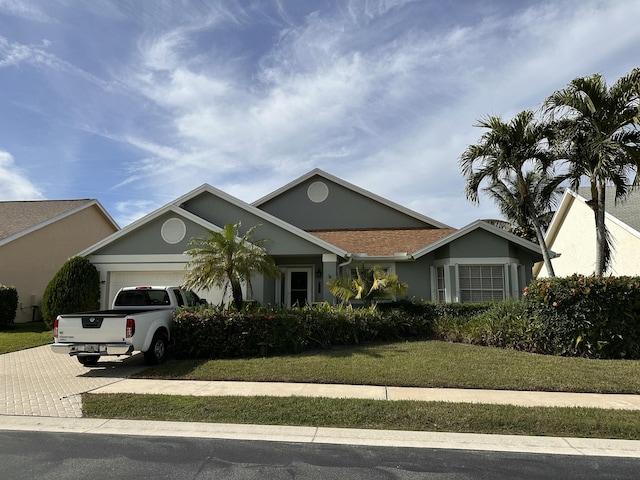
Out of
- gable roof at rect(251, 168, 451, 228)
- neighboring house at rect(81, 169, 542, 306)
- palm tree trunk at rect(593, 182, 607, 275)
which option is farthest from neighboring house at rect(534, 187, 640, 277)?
gable roof at rect(251, 168, 451, 228)

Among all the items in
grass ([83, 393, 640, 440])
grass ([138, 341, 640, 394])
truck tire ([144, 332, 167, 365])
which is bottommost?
grass ([83, 393, 640, 440])

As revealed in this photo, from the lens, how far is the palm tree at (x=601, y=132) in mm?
12070

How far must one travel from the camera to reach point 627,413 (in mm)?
Answer: 6172

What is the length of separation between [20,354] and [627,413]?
525 inches

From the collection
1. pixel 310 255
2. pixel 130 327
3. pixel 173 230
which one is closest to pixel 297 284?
pixel 310 255

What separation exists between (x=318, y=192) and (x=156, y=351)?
11.5 meters

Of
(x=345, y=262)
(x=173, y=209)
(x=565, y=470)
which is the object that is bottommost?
(x=565, y=470)

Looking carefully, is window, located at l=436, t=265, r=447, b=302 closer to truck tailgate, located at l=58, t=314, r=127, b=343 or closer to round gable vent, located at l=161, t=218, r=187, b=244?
round gable vent, located at l=161, t=218, r=187, b=244

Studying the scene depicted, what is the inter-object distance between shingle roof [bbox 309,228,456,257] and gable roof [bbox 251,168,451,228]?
540mm

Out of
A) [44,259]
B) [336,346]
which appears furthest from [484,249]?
[44,259]

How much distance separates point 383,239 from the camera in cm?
1773

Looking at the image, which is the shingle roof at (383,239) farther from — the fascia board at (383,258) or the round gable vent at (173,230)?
the round gable vent at (173,230)

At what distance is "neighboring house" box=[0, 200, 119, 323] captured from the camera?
766 inches

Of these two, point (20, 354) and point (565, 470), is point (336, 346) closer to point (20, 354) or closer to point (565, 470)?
point (565, 470)
